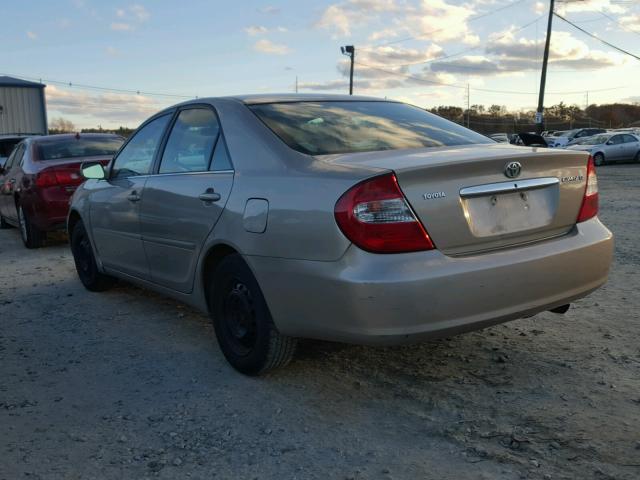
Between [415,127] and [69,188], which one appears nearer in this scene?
[415,127]

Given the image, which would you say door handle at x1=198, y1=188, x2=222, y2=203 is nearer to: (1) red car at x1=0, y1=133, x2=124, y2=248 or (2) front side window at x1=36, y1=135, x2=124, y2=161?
(1) red car at x1=0, y1=133, x2=124, y2=248

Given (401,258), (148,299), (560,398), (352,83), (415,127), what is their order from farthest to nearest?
(352,83), (148,299), (415,127), (560,398), (401,258)

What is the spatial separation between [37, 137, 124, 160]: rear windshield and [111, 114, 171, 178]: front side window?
3.55 meters

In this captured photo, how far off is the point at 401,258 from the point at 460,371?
1.08 m

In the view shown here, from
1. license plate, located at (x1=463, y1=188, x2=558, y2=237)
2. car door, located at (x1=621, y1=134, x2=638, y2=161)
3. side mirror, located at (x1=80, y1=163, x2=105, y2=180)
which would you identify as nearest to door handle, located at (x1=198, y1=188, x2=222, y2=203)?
license plate, located at (x1=463, y1=188, x2=558, y2=237)

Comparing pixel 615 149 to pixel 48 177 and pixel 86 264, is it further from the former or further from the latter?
pixel 86 264

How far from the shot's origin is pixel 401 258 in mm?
2863

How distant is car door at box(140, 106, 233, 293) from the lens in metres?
3.73

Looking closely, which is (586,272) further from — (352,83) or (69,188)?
(352,83)

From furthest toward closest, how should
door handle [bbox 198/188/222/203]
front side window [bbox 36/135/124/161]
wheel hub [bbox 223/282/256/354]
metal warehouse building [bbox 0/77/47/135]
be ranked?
metal warehouse building [bbox 0/77/47/135] → front side window [bbox 36/135/124/161] → door handle [bbox 198/188/222/203] → wheel hub [bbox 223/282/256/354]

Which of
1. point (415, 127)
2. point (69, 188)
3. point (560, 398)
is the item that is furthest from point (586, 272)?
point (69, 188)

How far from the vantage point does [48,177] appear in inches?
320

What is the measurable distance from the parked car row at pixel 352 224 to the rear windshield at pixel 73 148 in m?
4.52

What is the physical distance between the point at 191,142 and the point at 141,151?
85 centimetres
